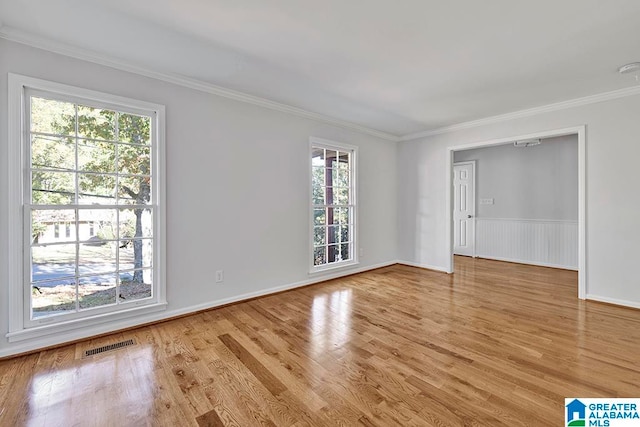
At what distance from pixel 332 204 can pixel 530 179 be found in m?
4.19

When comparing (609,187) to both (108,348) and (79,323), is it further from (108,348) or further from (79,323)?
(79,323)

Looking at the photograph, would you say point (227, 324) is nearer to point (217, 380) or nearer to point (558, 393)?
point (217, 380)

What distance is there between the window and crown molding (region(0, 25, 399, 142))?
0.53 meters

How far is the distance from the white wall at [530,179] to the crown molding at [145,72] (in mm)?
3847

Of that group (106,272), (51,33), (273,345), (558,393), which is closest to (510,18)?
(558,393)

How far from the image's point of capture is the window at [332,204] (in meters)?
4.46

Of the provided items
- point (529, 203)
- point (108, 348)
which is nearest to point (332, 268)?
point (108, 348)

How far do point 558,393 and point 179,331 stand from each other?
3033 millimetres

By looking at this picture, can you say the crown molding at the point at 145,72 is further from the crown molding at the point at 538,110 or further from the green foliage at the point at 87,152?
the crown molding at the point at 538,110

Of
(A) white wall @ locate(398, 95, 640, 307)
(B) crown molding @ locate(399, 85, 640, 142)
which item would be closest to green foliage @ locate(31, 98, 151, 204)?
(B) crown molding @ locate(399, 85, 640, 142)

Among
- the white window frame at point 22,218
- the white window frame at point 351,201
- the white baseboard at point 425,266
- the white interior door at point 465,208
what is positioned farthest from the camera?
the white interior door at point 465,208

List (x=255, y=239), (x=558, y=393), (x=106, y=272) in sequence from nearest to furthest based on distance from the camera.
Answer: (x=558, y=393) → (x=106, y=272) → (x=255, y=239)

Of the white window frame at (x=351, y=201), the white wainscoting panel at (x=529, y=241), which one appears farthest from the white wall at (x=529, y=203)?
the white window frame at (x=351, y=201)

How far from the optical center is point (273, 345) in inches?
97.9
